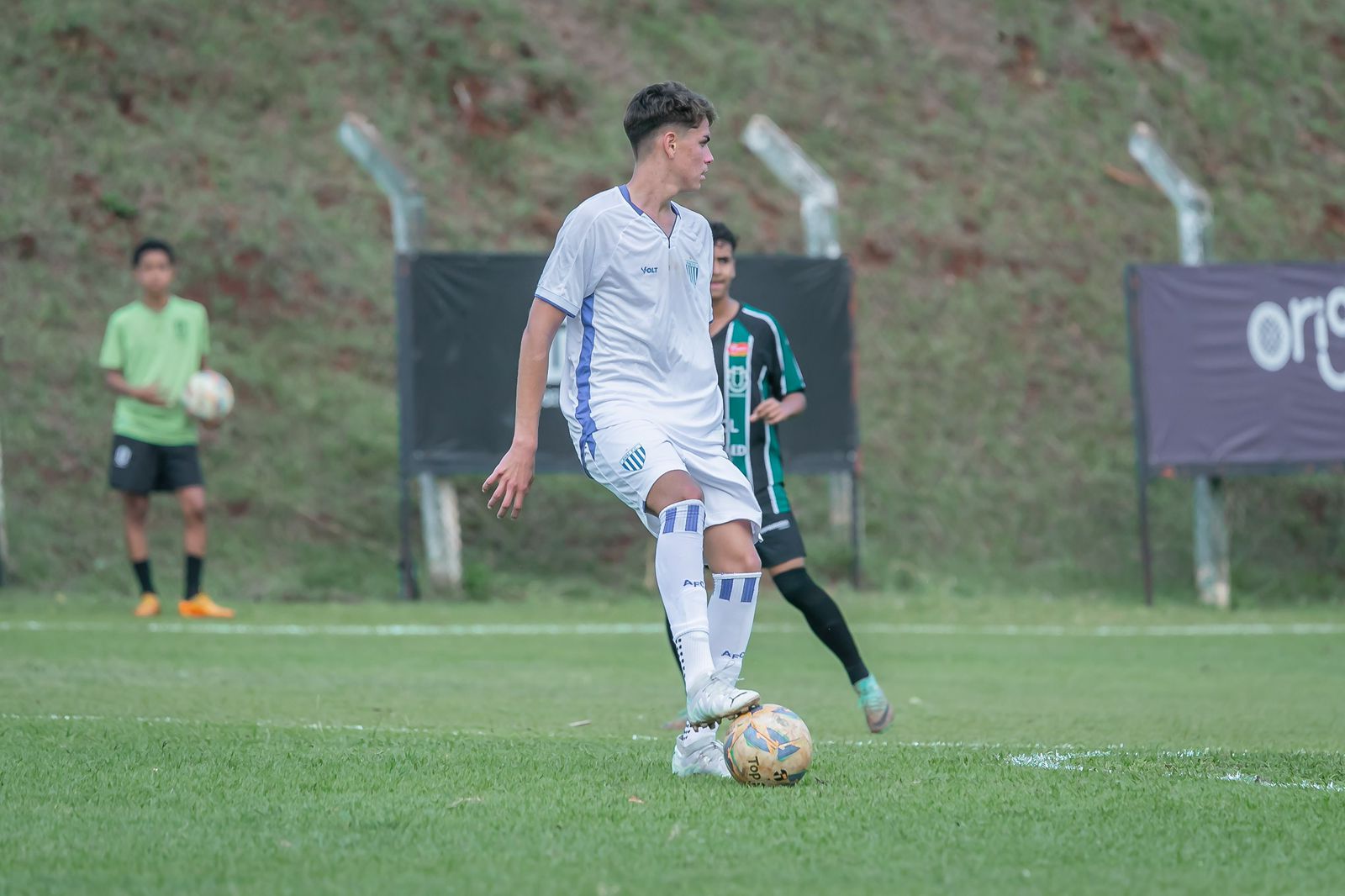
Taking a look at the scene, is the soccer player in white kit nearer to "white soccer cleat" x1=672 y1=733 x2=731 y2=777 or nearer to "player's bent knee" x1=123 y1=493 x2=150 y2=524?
"white soccer cleat" x1=672 y1=733 x2=731 y2=777

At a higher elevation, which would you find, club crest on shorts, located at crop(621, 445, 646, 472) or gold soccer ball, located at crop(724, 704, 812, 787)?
club crest on shorts, located at crop(621, 445, 646, 472)

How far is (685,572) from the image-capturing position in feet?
15.5

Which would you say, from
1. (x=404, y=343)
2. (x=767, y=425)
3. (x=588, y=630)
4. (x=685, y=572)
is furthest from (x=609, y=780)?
(x=404, y=343)

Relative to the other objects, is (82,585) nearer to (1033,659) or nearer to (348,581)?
(348,581)

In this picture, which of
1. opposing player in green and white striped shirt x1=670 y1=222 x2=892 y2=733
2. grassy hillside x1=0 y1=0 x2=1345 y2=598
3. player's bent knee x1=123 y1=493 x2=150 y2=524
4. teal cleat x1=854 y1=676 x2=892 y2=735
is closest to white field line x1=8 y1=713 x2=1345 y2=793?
teal cleat x1=854 y1=676 x2=892 y2=735

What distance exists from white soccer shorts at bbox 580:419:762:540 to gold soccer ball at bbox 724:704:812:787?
0.67 metres

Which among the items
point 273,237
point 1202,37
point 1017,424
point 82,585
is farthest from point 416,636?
point 1202,37

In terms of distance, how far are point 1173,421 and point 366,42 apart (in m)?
9.33

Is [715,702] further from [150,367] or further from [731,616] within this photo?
[150,367]

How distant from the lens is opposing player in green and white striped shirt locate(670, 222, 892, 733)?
6668 millimetres

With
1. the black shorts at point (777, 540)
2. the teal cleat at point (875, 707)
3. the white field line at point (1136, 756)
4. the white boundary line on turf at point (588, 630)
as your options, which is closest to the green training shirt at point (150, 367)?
the white boundary line on turf at point (588, 630)

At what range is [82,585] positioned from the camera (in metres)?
12.1

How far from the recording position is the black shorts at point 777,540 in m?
6.68

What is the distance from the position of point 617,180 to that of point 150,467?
6774mm
